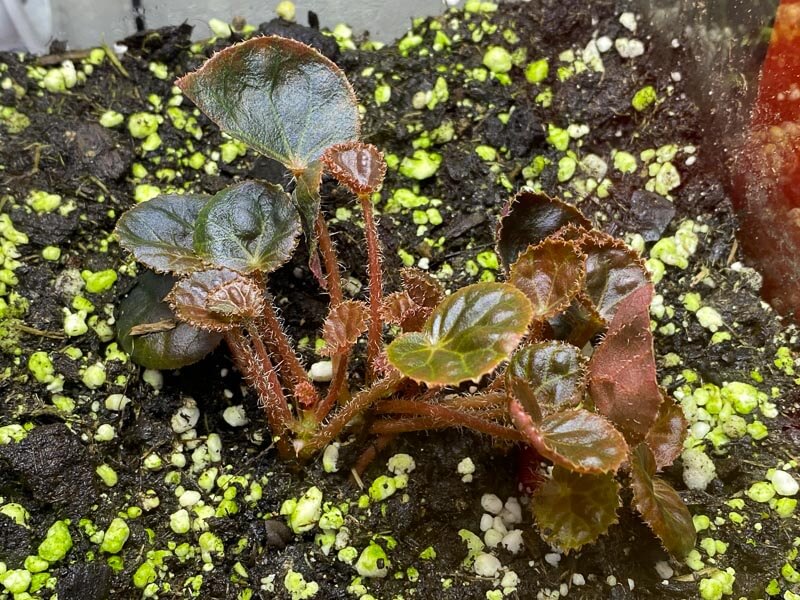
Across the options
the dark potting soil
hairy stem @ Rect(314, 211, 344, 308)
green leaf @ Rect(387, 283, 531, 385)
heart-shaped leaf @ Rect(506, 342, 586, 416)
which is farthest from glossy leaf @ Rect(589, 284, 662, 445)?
hairy stem @ Rect(314, 211, 344, 308)

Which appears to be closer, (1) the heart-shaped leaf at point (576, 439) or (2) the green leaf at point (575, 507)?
(1) the heart-shaped leaf at point (576, 439)

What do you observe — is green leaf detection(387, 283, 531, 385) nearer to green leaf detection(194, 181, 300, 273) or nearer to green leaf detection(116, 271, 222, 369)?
green leaf detection(194, 181, 300, 273)

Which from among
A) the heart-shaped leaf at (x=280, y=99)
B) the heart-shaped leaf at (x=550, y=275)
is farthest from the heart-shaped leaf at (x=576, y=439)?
the heart-shaped leaf at (x=280, y=99)

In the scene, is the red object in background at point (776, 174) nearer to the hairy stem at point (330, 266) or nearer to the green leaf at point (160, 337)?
the hairy stem at point (330, 266)

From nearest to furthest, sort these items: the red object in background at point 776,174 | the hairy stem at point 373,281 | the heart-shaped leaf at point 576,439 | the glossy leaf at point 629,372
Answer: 1. the heart-shaped leaf at point 576,439
2. the glossy leaf at point 629,372
3. the hairy stem at point 373,281
4. the red object in background at point 776,174

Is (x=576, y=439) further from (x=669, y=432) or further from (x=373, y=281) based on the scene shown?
(x=373, y=281)

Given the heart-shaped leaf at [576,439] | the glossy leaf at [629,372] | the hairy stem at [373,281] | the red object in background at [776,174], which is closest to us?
the heart-shaped leaf at [576,439]
